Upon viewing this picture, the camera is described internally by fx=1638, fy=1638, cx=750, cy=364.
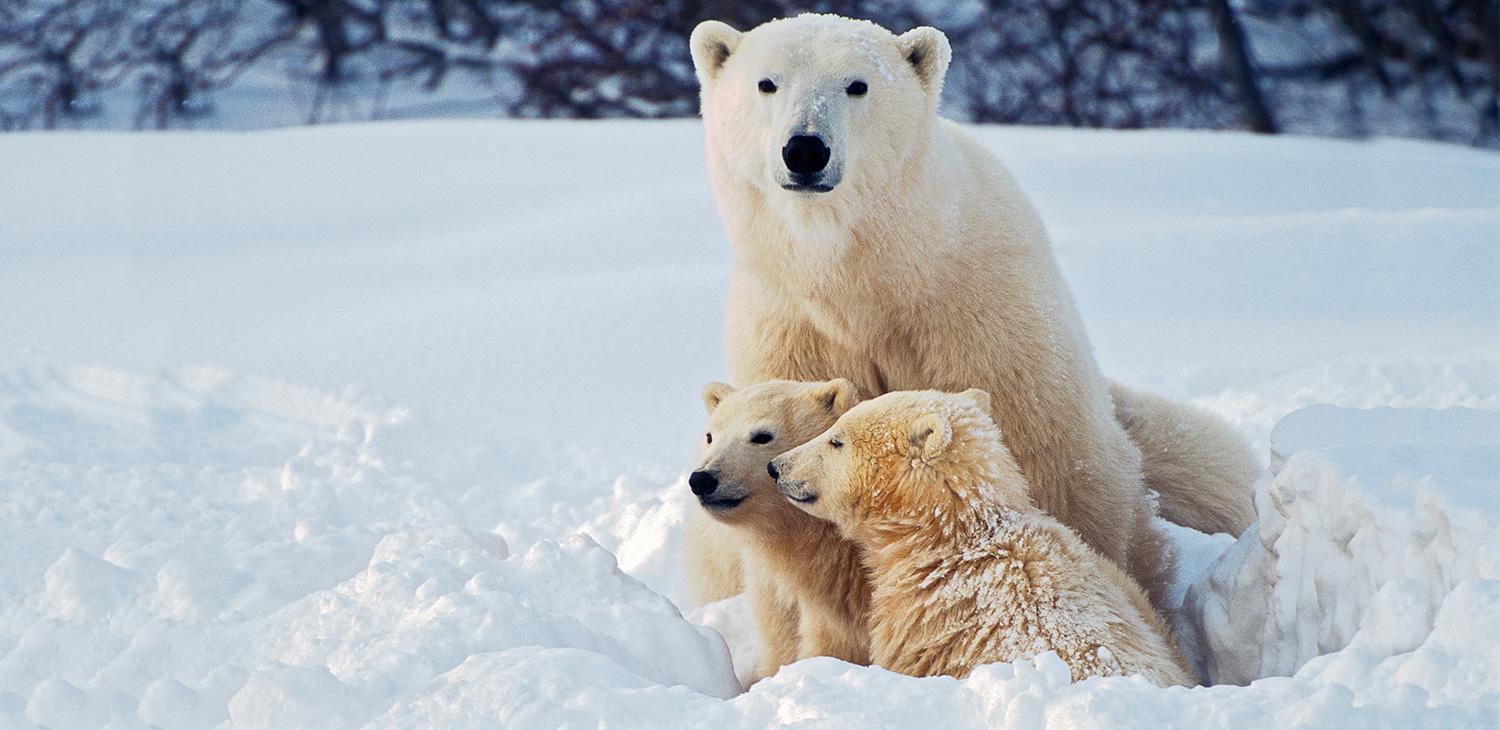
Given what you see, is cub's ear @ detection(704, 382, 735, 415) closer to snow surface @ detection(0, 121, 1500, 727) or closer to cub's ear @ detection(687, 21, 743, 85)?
snow surface @ detection(0, 121, 1500, 727)

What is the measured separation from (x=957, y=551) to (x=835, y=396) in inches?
20.6

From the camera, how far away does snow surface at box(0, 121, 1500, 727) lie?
2.54 meters

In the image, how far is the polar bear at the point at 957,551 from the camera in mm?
2896

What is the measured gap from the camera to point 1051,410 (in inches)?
138

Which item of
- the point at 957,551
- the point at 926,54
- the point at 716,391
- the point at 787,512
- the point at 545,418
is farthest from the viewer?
the point at 545,418

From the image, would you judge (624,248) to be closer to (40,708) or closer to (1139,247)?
(1139,247)

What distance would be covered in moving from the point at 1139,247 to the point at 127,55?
7286 millimetres

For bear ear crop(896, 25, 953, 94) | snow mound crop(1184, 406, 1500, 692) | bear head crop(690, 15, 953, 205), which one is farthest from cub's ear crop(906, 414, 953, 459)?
bear ear crop(896, 25, 953, 94)

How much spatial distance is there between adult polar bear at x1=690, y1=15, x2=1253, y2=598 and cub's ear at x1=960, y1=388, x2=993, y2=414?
0.17m

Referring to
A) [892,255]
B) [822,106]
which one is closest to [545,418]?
[892,255]

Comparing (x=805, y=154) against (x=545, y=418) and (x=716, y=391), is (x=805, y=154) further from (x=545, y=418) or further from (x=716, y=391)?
(x=545, y=418)

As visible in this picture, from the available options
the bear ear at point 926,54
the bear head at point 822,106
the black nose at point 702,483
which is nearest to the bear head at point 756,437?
the black nose at point 702,483

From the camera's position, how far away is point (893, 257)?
3.41 m

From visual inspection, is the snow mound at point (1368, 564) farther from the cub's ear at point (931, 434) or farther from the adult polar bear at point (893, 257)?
the cub's ear at point (931, 434)
